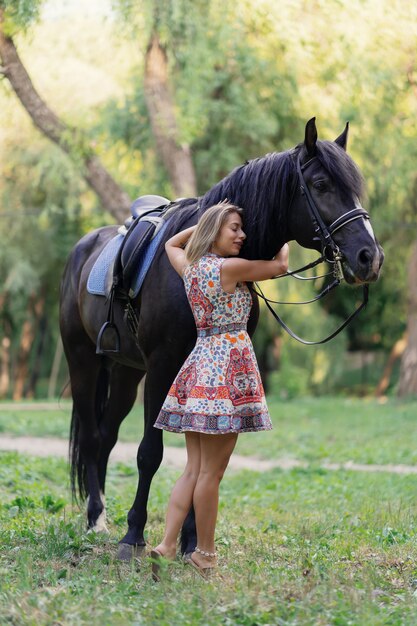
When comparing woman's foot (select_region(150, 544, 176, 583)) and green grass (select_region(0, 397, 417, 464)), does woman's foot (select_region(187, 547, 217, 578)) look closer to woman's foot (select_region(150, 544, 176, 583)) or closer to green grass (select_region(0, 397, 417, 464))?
woman's foot (select_region(150, 544, 176, 583))

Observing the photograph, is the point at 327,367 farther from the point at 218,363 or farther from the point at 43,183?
the point at 218,363

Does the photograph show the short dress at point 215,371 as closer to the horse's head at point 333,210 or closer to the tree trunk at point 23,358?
the horse's head at point 333,210

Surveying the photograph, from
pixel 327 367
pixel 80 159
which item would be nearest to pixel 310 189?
pixel 80 159

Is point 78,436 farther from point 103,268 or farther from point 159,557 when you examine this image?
point 159,557

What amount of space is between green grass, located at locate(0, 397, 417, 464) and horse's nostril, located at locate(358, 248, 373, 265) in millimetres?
6029

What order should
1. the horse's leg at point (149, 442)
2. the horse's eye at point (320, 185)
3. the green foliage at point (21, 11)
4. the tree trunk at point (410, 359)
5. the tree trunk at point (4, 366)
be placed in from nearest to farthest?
→ the horse's eye at point (320, 185)
the horse's leg at point (149, 442)
the green foliage at point (21, 11)
the tree trunk at point (410, 359)
the tree trunk at point (4, 366)

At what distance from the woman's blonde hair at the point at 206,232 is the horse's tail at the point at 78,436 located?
233 cm

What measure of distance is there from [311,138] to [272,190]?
1.04 feet

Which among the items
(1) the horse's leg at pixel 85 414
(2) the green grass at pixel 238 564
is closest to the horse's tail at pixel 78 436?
(1) the horse's leg at pixel 85 414

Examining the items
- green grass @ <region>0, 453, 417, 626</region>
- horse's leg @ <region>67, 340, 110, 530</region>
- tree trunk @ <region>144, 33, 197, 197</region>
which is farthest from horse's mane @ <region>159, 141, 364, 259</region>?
tree trunk @ <region>144, 33, 197, 197</region>

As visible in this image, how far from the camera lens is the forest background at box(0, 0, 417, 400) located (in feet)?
49.6

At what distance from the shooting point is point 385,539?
Answer: 5398mm

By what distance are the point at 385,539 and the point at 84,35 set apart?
67.2 ft

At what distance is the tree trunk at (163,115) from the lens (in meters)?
15.8
